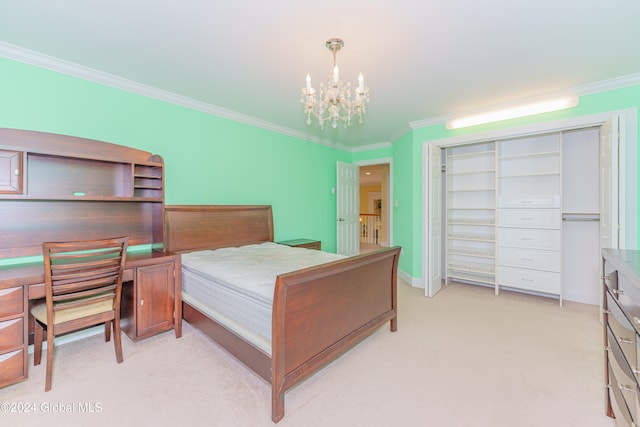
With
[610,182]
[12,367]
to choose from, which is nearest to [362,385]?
[12,367]

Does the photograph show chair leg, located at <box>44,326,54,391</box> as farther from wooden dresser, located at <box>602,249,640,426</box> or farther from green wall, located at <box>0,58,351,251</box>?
wooden dresser, located at <box>602,249,640,426</box>

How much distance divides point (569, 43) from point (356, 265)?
249 centimetres

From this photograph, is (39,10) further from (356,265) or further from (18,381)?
(356,265)

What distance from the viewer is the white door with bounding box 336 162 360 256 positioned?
5414 mm

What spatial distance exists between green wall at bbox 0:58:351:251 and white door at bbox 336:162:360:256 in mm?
171

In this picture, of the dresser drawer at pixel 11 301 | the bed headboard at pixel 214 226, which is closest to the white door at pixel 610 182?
the bed headboard at pixel 214 226

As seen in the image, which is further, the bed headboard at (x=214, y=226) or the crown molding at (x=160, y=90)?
the bed headboard at (x=214, y=226)

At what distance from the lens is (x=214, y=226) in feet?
11.5

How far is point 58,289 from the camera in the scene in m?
1.86

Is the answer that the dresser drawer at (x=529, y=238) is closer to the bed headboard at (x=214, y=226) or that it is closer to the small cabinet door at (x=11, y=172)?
the bed headboard at (x=214, y=226)

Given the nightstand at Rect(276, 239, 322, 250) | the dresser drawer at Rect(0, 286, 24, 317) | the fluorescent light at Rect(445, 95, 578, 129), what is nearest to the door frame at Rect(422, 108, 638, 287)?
the fluorescent light at Rect(445, 95, 578, 129)

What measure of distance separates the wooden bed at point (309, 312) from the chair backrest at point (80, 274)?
0.72 m

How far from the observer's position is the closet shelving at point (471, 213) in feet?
13.6

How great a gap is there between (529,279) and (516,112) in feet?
7.19
